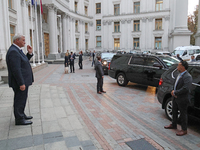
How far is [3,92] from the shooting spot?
7.79 meters

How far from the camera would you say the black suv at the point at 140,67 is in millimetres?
9289

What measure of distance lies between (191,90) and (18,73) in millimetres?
4341

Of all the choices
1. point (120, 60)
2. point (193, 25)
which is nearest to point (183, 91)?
point (120, 60)

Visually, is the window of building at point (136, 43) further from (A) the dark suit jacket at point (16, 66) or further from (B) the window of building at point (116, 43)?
(A) the dark suit jacket at point (16, 66)

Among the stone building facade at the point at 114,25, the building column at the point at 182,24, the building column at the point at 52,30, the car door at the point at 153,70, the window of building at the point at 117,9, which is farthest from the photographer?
the window of building at the point at 117,9

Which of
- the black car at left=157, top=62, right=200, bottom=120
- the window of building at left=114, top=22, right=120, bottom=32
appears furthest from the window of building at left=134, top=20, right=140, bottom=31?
the black car at left=157, top=62, right=200, bottom=120

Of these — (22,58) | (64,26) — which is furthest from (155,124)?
(64,26)

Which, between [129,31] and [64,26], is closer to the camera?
[64,26]

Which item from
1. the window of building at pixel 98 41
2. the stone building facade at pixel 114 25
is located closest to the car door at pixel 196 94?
the stone building facade at pixel 114 25

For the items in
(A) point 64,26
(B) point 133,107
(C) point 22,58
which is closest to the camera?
(C) point 22,58

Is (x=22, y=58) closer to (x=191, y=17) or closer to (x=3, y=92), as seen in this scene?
(x=3, y=92)

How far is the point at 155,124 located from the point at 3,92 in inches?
245

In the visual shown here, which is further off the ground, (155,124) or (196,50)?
(196,50)

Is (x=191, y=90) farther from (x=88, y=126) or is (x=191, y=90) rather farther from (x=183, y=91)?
(x=88, y=126)
